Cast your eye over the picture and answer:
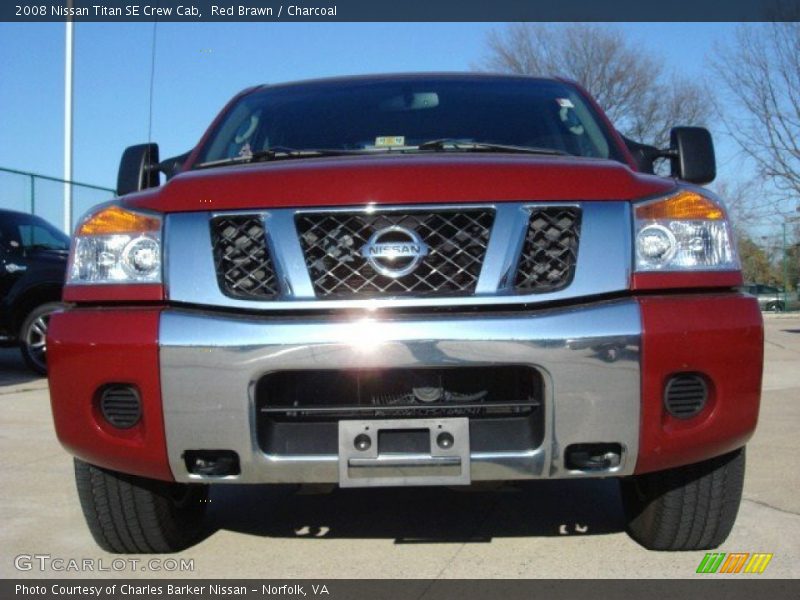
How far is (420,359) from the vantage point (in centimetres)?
273

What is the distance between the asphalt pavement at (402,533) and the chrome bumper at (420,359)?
62 centimetres

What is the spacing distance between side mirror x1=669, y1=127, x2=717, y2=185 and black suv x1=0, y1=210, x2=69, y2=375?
7.42 m

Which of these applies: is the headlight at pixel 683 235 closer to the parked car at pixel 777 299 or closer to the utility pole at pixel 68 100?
the utility pole at pixel 68 100

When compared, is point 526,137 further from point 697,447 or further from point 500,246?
point 697,447

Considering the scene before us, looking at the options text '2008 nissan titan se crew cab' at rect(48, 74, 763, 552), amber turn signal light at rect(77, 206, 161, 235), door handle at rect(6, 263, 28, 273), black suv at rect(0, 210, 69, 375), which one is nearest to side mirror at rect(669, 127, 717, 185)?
text '2008 nissan titan se crew cab' at rect(48, 74, 763, 552)

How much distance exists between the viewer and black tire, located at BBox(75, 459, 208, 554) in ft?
10.6

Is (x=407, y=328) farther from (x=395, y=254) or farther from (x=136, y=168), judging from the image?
(x=136, y=168)

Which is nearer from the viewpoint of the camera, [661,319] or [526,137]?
[661,319]

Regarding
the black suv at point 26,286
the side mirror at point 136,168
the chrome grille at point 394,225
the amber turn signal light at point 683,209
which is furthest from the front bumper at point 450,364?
the black suv at point 26,286

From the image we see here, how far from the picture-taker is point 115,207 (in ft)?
10.2

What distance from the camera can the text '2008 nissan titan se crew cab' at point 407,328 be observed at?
2.76m

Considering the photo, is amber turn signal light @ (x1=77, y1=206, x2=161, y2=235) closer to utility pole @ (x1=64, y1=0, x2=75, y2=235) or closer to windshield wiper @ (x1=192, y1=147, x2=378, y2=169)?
windshield wiper @ (x1=192, y1=147, x2=378, y2=169)
